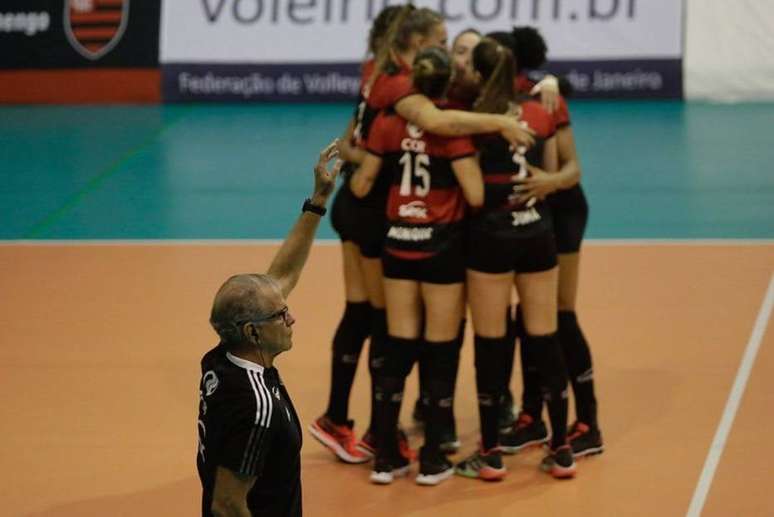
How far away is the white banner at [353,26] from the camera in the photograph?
1738 cm

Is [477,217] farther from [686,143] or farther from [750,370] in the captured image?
[686,143]

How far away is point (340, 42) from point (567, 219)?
1070 centimetres

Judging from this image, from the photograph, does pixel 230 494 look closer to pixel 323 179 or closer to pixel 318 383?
pixel 323 179


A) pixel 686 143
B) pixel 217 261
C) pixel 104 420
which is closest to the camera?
pixel 104 420

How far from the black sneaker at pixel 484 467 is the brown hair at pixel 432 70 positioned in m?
2.10

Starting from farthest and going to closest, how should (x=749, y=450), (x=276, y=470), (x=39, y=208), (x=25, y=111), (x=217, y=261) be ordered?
(x=25, y=111) → (x=39, y=208) → (x=217, y=261) → (x=749, y=450) → (x=276, y=470)

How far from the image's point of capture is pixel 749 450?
25.9 ft

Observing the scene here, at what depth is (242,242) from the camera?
12469mm

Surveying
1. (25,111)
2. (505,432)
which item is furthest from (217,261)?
(25,111)

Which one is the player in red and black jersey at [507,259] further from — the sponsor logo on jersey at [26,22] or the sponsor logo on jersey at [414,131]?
the sponsor logo on jersey at [26,22]

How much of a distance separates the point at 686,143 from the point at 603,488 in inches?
342

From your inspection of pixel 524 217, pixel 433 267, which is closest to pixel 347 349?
pixel 433 267

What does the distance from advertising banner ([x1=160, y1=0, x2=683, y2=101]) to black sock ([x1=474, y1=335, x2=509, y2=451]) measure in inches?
411

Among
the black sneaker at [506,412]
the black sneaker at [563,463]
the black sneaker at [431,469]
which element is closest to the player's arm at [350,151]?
the black sneaker at [431,469]
